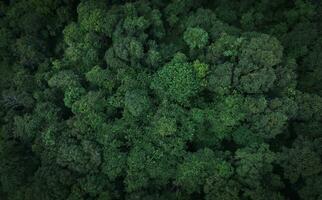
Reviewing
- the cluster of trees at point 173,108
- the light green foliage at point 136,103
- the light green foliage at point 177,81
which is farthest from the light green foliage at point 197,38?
the light green foliage at point 136,103

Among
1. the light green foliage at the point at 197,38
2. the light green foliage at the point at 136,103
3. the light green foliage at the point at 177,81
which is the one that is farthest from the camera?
the light green foliage at the point at 197,38

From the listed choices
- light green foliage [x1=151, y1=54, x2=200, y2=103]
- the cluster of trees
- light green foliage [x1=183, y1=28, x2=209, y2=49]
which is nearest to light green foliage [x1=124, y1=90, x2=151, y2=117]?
the cluster of trees

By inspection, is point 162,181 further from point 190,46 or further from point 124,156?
point 190,46

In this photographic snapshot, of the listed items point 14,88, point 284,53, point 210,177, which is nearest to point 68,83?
point 14,88

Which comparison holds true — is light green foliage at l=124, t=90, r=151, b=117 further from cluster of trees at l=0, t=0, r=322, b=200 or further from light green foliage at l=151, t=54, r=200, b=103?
light green foliage at l=151, t=54, r=200, b=103

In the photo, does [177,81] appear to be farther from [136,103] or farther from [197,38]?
[197,38]

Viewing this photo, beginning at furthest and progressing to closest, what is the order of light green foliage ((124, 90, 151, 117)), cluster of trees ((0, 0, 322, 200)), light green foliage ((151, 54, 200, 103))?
light green foliage ((151, 54, 200, 103)) < light green foliage ((124, 90, 151, 117)) < cluster of trees ((0, 0, 322, 200))

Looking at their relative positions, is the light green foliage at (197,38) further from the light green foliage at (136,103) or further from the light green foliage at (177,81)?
the light green foliage at (136,103)
